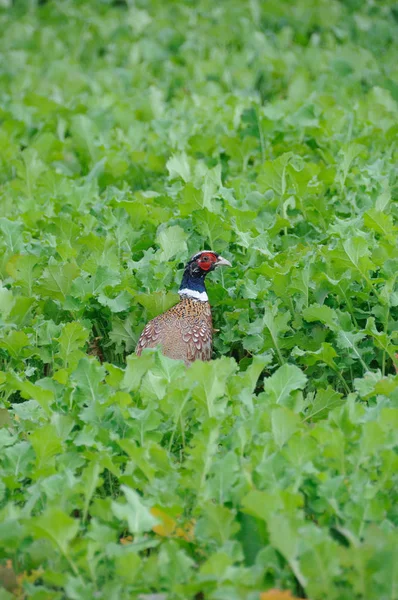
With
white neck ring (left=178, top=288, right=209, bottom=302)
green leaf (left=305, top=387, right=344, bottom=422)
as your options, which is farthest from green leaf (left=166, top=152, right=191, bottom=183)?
green leaf (left=305, top=387, right=344, bottom=422)

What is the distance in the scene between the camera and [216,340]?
19.6 ft

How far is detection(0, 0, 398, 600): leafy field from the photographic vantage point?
12.2 ft

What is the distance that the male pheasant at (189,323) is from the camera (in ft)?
18.5

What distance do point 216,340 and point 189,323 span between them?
305mm

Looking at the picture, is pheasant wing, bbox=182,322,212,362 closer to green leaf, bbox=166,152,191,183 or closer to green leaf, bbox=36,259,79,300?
green leaf, bbox=36,259,79,300

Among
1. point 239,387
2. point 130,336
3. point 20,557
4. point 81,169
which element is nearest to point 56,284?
point 130,336

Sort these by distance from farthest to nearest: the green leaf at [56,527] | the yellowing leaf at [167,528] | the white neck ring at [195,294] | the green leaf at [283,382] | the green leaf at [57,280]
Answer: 1. the white neck ring at [195,294]
2. the green leaf at [57,280]
3. the green leaf at [283,382]
4. the yellowing leaf at [167,528]
5. the green leaf at [56,527]

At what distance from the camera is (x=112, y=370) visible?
4793 mm

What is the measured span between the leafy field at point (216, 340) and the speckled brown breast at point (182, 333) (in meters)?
0.13

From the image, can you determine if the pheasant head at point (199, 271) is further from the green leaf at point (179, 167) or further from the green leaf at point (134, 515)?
the green leaf at point (134, 515)

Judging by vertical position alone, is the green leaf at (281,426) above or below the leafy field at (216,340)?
above

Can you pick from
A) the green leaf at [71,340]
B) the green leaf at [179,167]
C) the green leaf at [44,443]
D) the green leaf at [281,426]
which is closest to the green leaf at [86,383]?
the green leaf at [44,443]

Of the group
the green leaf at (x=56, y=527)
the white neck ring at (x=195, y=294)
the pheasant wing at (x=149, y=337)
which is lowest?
the pheasant wing at (x=149, y=337)

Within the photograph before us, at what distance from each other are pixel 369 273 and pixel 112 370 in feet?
5.63
